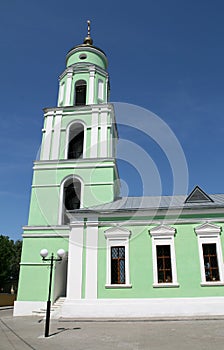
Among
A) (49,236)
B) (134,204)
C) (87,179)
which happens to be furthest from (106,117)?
(49,236)

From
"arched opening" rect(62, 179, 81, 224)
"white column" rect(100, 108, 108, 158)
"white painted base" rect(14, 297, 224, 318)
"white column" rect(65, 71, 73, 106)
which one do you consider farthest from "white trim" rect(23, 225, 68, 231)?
"white column" rect(65, 71, 73, 106)

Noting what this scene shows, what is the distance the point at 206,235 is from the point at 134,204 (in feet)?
14.2

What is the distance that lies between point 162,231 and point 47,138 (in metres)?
10.7

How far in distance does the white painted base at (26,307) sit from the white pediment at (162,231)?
7.26m

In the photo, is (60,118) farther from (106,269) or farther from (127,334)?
(127,334)

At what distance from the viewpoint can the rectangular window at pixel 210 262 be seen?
14242 millimetres

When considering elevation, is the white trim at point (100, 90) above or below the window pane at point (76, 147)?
above

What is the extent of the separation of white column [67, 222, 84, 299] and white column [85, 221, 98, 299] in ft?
1.16

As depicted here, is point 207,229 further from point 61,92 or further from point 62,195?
point 61,92

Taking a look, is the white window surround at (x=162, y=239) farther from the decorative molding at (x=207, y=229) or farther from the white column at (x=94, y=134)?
the white column at (x=94, y=134)

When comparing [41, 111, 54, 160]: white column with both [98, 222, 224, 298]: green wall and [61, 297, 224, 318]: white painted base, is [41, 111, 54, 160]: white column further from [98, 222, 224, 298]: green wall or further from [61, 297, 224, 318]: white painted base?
[61, 297, 224, 318]: white painted base

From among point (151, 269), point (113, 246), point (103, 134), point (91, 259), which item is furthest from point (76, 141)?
point (151, 269)

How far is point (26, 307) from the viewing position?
1612 centimetres

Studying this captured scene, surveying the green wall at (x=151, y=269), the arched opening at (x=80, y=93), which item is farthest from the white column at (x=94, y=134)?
the green wall at (x=151, y=269)
